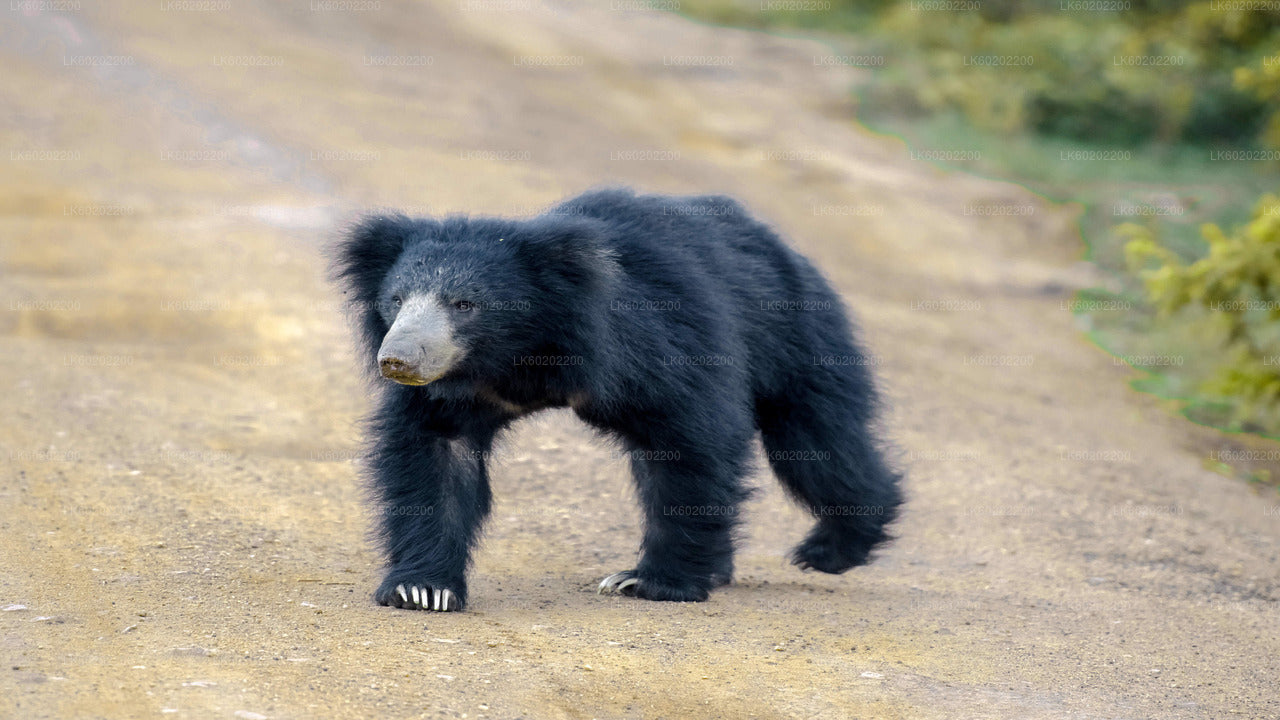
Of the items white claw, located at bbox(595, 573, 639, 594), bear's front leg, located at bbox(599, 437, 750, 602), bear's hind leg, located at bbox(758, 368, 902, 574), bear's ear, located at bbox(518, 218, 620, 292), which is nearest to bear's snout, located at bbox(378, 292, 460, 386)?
bear's ear, located at bbox(518, 218, 620, 292)

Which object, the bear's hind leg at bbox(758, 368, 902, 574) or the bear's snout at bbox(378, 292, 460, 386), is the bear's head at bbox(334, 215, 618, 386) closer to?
the bear's snout at bbox(378, 292, 460, 386)

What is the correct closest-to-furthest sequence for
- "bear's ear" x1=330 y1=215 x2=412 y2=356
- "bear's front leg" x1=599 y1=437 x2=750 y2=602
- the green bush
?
"bear's ear" x1=330 y1=215 x2=412 y2=356, "bear's front leg" x1=599 y1=437 x2=750 y2=602, the green bush

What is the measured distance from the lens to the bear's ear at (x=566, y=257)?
462cm

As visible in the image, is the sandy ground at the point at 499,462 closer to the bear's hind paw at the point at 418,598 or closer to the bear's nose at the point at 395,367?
the bear's hind paw at the point at 418,598

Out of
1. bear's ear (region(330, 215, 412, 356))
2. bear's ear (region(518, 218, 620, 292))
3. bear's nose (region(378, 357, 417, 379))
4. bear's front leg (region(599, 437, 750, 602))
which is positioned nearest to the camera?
bear's nose (region(378, 357, 417, 379))

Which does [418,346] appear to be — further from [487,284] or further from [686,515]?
[686,515]

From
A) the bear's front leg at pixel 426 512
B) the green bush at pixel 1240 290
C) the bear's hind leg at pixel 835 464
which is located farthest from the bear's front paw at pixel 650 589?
the green bush at pixel 1240 290

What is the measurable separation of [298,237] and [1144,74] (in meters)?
12.8

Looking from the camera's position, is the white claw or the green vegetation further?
the green vegetation

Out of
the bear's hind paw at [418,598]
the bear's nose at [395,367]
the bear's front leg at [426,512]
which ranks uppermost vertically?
the bear's nose at [395,367]

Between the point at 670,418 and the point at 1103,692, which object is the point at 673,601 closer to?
the point at 670,418

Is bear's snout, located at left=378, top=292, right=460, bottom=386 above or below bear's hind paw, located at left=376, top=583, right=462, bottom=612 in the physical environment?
above

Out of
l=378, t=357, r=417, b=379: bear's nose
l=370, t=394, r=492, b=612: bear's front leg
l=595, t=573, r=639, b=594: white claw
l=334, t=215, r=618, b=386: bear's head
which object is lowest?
l=595, t=573, r=639, b=594: white claw

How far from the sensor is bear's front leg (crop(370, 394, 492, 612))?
15.5ft
